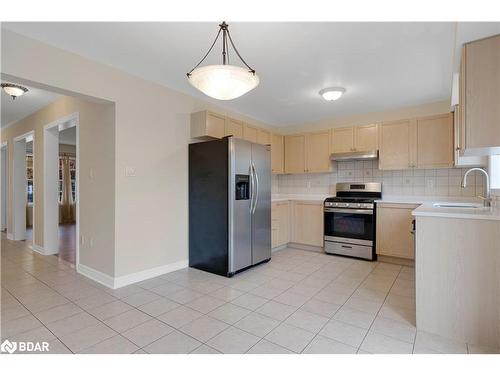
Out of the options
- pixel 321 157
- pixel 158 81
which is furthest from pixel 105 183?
Result: pixel 321 157

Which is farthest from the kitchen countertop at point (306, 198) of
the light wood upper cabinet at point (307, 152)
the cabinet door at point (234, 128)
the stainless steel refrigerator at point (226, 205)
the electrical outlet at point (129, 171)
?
the electrical outlet at point (129, 171)

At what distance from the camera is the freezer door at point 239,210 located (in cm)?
328

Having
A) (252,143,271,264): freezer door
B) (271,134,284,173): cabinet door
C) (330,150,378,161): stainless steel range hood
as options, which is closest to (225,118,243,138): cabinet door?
(252,143,271,264): freezer door

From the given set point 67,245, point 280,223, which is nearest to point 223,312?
point 280,223

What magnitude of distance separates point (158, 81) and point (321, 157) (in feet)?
9.67

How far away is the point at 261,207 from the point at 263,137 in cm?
145

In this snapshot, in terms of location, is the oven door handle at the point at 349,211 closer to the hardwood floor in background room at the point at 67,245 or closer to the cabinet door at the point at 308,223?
the cabinet door at the point at 308,223

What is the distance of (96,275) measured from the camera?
3133 mm

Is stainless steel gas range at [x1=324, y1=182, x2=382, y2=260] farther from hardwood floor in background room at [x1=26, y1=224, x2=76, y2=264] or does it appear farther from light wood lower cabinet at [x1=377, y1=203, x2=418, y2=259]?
hardwood floor in background room at [x1=26, y1=224, x2=76, y2=264]

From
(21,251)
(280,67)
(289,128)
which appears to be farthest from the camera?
(289,128)
